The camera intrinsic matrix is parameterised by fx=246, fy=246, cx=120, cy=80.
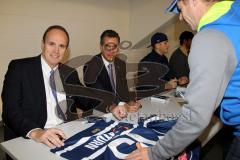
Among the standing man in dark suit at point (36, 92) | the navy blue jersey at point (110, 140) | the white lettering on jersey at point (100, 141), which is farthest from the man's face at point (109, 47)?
the white lettering on jersey at point (100, 141)

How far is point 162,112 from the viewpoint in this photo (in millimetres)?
2031

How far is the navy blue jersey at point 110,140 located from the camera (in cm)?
124

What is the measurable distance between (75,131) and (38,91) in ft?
1.66

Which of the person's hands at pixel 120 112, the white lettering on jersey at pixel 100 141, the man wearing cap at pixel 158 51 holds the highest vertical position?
the man wearing cap at pixel 158 51

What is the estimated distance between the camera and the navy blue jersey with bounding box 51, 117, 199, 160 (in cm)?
124

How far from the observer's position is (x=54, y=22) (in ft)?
12.2

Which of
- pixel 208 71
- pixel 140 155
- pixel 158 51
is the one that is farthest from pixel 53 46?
pixel 158 51

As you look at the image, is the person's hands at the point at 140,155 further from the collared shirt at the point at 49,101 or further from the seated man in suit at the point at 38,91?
the collared shirt at the point at 49,101

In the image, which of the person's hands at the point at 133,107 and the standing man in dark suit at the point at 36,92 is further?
the person's hands at the point at 133,107

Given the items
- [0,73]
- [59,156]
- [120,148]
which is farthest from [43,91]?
→ [0,73]

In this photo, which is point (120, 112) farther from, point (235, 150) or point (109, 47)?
point (109, 47)

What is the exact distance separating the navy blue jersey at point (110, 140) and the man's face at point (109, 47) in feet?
4.16

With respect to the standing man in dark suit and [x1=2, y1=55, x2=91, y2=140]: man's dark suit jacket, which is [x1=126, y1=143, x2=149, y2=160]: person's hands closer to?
the standing man in dark suit

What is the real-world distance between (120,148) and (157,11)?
3.80 m
